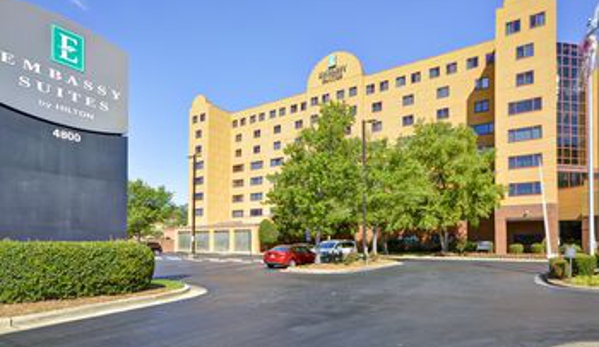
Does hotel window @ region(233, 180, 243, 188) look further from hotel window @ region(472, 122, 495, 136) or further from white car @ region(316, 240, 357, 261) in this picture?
white car @ region(316, 240, 357, 261)

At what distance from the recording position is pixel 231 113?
3118 inches

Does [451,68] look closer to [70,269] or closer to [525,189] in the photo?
[525,189]

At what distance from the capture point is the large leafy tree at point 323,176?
1029 inches

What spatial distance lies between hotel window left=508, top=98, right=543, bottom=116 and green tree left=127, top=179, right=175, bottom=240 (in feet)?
155

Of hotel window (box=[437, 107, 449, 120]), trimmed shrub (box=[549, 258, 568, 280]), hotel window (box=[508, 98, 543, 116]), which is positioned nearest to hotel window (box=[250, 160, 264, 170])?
hotel window (box=[437, 107, 449, 120])

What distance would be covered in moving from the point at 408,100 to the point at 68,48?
155 feet

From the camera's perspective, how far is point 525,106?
4319 centimetres

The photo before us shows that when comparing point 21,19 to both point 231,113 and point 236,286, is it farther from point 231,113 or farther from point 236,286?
point 231,113

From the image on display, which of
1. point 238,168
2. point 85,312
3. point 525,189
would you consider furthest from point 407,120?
point 85,312

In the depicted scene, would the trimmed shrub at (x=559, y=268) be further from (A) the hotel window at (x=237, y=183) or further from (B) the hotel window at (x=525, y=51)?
(A) the hotel window at (x=237, y=183)

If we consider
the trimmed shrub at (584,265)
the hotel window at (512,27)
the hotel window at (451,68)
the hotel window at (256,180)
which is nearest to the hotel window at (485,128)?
the hotel window at (451,68)

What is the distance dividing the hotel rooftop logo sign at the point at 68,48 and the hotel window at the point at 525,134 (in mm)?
39840

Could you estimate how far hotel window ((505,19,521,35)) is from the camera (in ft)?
146

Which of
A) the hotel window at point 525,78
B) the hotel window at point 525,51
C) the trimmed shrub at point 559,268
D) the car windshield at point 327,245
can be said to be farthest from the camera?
the hotel window at point 525,51
